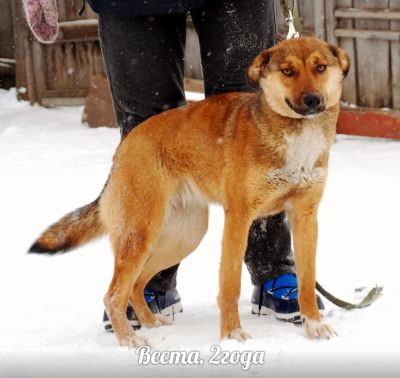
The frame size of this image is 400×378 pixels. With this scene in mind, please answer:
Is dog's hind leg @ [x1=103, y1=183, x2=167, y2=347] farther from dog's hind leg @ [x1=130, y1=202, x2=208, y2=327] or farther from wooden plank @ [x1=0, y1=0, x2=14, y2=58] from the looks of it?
wooden plank @ [x1=0, y1=0, x2=14, y2=58]

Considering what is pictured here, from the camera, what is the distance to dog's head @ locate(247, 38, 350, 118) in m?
3.05

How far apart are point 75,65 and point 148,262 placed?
7278 mm

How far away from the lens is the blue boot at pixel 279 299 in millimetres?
3564

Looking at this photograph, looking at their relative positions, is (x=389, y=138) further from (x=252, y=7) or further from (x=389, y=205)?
(x=252, y=7)

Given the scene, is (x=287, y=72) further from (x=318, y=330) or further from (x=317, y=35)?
(x=317, y=35)

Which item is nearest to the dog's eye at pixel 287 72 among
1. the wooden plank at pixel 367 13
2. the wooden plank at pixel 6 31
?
the wooden plank at pixel 367 13

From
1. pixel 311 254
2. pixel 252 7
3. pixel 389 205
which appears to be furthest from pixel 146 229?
pixel 389 205

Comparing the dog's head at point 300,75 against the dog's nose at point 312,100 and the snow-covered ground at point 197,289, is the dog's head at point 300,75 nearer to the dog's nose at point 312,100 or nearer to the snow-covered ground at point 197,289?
the dog's nose at point 312,100

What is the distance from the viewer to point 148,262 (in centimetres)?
363

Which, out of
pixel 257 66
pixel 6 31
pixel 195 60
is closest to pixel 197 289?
pixel 257 66

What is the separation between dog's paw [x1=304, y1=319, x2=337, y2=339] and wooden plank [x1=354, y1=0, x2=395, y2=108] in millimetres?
5136

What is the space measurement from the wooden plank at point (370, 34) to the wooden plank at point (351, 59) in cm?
8

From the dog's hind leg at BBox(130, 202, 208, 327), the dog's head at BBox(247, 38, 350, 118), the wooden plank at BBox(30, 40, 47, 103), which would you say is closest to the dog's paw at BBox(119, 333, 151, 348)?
the dog's hind leg at BBox(130, 202, 208, 327)

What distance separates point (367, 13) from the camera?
7.98 m
